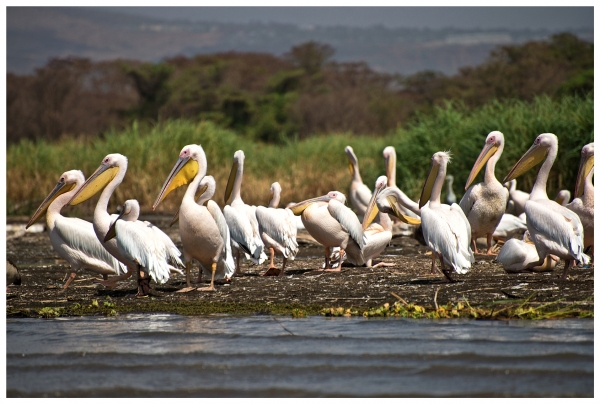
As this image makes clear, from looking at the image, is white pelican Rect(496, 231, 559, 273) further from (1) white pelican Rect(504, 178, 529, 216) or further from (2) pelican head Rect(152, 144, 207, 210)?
(1) white pelican Rect(504, 178, 529, 216)

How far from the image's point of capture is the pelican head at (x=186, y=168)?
24.7ft

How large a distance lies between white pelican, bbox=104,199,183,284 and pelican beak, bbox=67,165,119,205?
1029 mm

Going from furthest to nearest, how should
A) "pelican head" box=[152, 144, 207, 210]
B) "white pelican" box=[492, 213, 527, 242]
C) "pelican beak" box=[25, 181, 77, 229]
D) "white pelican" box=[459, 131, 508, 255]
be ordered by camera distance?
"white pelican" box=[492, 213, 527, 242] → "white pelican" box=[459, 131, 508, 255] → "pelican beak" box=[25, 181, 77, 229] → "pelican head" box=[152, 144, 207, 210]

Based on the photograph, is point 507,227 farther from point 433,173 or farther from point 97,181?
point 97,181

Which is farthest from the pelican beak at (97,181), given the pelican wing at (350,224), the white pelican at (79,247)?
the pelican wing at (350,224)

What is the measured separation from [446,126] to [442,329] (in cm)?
1008

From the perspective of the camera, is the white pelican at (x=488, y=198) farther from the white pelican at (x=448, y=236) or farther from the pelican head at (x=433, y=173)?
the white pelican at (x=448, y=236)

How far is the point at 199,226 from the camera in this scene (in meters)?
7.00

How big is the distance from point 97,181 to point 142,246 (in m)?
1.42

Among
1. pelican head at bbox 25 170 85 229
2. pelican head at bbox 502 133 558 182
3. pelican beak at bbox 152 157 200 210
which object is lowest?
pelican head at bbox 25 170 85 229

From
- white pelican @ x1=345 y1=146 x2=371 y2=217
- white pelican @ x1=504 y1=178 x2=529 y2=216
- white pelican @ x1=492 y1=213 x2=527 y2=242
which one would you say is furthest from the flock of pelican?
white pelican @ x1=345 y1=146 x2=371 y2=217

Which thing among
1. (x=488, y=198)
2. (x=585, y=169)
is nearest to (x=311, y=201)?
(x=488, y=198)

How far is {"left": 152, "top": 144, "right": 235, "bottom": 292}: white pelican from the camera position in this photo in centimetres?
702

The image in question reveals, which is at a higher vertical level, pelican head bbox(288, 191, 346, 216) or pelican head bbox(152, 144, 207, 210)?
pelican head bbox(152, 144, 207, 210)
